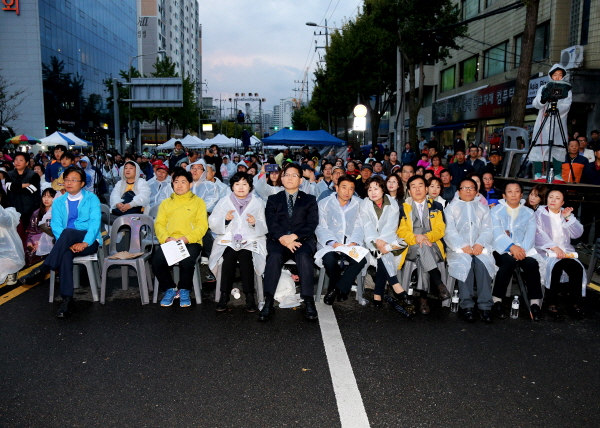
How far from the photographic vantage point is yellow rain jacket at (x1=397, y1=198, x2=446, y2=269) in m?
5.73

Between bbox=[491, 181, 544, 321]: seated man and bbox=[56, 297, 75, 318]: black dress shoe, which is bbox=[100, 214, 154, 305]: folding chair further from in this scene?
bbox=[491, 181, 544, 321]: seated man

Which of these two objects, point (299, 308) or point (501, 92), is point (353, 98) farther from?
point (299, 308)

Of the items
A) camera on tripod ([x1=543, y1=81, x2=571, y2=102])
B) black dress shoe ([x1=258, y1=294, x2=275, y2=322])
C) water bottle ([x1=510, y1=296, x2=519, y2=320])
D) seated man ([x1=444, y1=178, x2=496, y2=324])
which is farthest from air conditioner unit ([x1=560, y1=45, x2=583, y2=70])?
black dress shoe ([x1=258, y1=294, x2=275, y2=322])

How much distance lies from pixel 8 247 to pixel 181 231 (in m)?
2.35

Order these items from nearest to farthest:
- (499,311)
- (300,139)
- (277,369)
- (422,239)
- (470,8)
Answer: (277,369) → (499,311) → (422,239) → (300,139) → (470,8)

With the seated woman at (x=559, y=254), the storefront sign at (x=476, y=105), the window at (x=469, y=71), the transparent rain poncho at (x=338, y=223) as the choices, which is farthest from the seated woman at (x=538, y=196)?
the window at (x=469, y=71)

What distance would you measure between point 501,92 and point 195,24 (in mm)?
117575

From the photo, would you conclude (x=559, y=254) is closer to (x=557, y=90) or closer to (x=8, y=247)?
(x=557, y=90)

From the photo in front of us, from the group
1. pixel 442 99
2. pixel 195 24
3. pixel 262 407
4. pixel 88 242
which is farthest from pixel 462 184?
pixel 195 24

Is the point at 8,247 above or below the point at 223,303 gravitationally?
above

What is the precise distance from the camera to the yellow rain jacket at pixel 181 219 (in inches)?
232

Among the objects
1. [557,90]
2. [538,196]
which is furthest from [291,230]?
[557,90]

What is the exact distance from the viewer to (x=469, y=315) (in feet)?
16.5

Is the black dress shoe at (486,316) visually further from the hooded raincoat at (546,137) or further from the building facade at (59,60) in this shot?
the building facade at (59,60)
